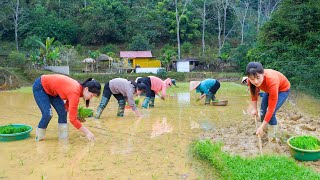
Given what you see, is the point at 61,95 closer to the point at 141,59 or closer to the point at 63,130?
the point at 63,130

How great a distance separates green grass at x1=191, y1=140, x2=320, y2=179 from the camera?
3.91 meters

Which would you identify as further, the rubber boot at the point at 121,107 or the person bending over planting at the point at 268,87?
the rubber boot at the point at 121,107

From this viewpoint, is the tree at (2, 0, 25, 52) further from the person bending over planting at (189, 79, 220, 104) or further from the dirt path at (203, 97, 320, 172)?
the dirt path at (203, 97, 320, 172)

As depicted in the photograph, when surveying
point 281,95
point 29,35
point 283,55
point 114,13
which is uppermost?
point 114,13

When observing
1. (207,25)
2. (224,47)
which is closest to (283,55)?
(224,47)

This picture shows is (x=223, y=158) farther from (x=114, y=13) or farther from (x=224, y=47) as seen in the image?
(x=114, y=13)

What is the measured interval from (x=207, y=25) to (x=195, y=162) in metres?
45.7

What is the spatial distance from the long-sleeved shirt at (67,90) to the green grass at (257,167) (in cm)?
227

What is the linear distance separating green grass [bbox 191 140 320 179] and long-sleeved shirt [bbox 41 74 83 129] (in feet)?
7.43

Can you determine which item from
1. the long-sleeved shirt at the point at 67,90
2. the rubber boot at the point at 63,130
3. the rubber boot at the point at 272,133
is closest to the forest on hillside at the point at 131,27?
the rubber boot at the point at 63,130

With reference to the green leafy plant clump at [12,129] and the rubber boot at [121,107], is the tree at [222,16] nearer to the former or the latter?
the rubber boot at [121,107]

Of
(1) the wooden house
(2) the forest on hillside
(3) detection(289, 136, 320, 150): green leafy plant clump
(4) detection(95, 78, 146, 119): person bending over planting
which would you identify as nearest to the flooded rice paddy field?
(3) detection(289, 136, 320, 150): green leafy plant clump

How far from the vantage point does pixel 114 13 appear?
153 ft

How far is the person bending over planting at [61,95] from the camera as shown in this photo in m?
5.65
